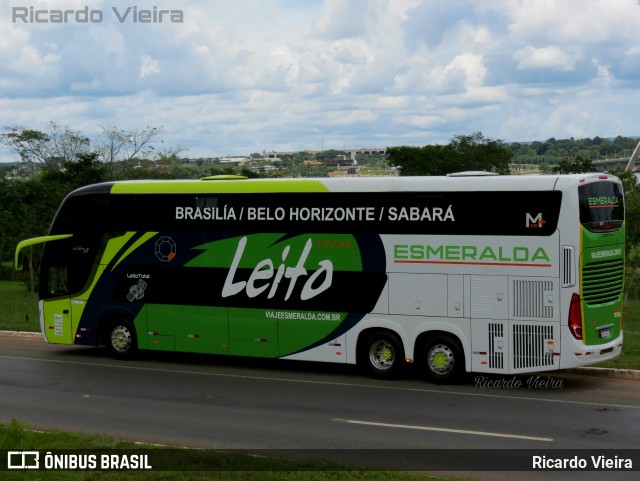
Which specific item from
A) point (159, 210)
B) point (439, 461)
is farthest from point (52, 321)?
point (439, 461)

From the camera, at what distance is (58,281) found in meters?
22.5

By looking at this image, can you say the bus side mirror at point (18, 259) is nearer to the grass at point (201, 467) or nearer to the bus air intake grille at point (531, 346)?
the grass at point (201, 467)

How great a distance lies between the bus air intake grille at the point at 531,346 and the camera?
16.8 m

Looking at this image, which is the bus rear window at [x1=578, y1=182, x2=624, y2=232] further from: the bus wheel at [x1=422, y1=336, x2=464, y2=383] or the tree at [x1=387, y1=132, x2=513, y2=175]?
the tree at [x1=387, y1=132, x2=513, y2=175]

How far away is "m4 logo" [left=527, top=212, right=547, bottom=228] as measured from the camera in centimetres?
1683

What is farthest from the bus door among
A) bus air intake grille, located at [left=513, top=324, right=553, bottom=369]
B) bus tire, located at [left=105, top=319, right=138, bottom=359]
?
bus air intake grille, located at [left=513, top=324, right=553, bottom=369]

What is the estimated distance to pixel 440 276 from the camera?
58.4 feet

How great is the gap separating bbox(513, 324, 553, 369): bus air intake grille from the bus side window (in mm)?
10692

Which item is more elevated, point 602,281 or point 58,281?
point 602,281

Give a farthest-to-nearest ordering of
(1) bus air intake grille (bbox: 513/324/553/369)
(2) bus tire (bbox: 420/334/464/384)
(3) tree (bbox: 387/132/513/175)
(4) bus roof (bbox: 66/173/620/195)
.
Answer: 1. (3) tree (bbox: 387/132/513/175)
2. (2) bus tire (bbox: 420/334/464/384)
3. (4) bus roof (bbox: 66/173/620/195)
4. (1) bus air intake grille (bbox: 513/324/553/369)

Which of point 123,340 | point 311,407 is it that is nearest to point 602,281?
point 311,407

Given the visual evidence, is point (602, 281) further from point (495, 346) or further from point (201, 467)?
point (201, 467)

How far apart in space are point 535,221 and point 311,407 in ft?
16.6

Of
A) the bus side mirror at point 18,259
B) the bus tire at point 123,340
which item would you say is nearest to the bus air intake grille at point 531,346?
the bus tire at point 123,340
